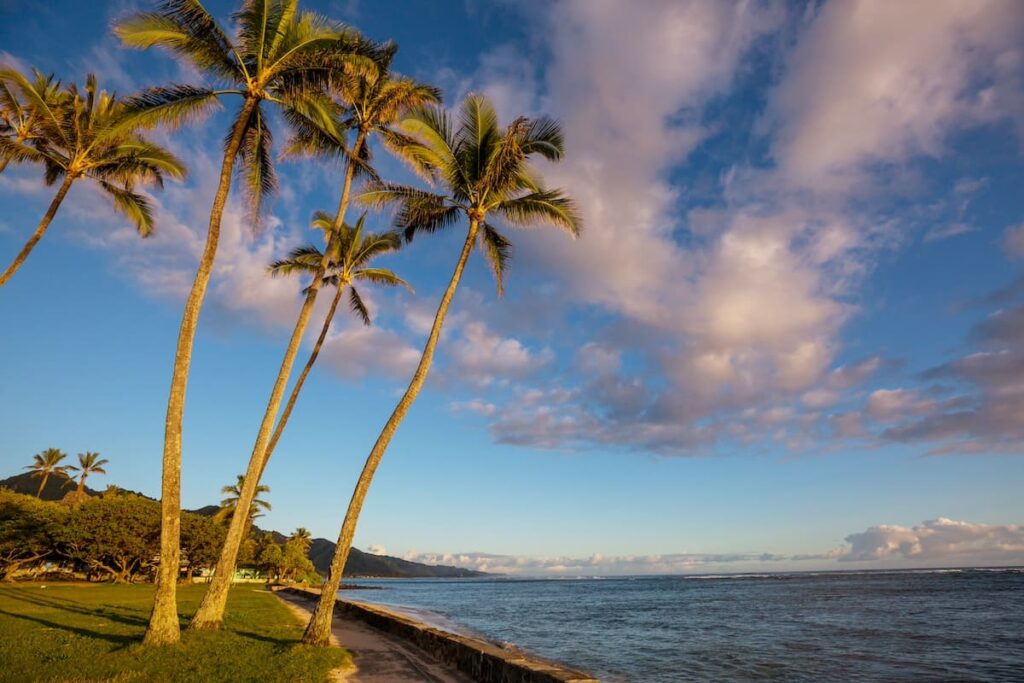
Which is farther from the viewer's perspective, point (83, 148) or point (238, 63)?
point (83, 148)

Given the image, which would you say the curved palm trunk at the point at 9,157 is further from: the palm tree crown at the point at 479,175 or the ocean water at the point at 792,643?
the ocean water at the point at 792,643

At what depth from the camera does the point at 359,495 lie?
522 inches

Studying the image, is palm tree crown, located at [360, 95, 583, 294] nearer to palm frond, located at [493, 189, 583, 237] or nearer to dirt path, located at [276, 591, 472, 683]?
palm frond, located at [493, 189, 583, 237]

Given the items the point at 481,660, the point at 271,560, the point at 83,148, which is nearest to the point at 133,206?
the point at 83,148

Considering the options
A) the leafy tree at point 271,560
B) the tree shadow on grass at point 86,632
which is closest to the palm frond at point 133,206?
the tree shadow on grass at point 86,632

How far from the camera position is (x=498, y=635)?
29078mm

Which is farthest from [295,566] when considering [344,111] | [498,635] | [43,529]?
[344,111]

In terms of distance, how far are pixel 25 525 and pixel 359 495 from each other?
44817 mm

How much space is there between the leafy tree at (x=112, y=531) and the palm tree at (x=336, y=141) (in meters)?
38.6

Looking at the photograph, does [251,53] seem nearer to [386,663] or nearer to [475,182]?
[475,182]

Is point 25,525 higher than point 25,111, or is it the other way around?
point 25,111

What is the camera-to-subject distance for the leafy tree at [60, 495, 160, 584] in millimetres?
42969

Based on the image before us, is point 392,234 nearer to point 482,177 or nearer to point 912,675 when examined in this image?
point 482,177

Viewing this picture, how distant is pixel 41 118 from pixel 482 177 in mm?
15663
